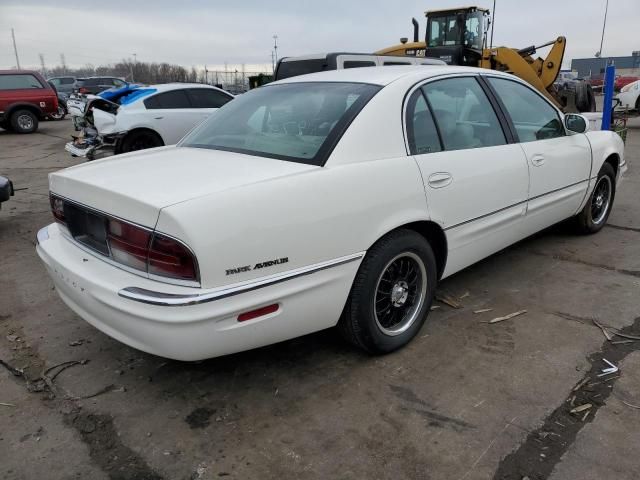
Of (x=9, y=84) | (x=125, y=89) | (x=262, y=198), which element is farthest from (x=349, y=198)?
(x=9, y=84)

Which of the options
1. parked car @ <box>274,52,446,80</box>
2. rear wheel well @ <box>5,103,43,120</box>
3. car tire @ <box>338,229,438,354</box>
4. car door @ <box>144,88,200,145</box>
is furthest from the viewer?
rear wheel well @ <box>5,103,43,120</box>

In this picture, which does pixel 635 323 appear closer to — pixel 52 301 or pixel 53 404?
pixel 53 404

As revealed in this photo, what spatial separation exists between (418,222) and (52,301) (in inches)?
108

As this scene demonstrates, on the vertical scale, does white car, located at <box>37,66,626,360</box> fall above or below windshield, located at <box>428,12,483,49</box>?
below

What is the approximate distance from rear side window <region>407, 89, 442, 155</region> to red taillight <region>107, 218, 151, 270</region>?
4.94 feet

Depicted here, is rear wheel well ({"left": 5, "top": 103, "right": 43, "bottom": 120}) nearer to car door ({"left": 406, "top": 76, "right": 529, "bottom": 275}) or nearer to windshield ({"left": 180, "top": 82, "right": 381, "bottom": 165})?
windshield ({"left": 180, "top": 82, "right": 381, "bottom": 165})

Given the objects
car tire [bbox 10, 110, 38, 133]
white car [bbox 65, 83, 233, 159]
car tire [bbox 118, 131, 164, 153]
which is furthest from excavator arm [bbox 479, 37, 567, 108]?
car tire [bbox 10, 110, 38, 133]

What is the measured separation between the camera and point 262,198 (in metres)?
2.27

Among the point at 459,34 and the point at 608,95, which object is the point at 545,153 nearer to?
the point at 608,95

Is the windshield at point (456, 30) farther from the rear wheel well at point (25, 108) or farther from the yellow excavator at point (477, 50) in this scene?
the rear wheel well at point (25, 108)

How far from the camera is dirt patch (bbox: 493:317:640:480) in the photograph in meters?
2.14

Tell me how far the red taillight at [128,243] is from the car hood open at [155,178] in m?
0.05

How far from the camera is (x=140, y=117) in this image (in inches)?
348

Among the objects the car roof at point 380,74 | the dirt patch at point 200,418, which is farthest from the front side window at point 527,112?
the dirt patch at point 200,418
